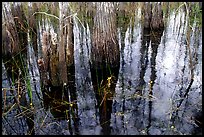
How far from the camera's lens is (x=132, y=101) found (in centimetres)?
390

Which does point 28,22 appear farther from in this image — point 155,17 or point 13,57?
point 155,17

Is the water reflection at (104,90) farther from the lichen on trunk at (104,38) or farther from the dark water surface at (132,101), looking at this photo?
the lichen on trunk at (104,38)

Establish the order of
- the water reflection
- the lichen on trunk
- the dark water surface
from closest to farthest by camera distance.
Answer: the dark water surface < the water reflection < the lichen on trunk

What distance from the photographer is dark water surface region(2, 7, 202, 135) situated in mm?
3359

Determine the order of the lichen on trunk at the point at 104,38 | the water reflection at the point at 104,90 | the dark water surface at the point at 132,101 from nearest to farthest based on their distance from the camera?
the dark water surface at the point at 132,101
the water reflection at the point at 104,90
the lichen on trunk at the point at 104,38

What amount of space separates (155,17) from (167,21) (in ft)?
3.24

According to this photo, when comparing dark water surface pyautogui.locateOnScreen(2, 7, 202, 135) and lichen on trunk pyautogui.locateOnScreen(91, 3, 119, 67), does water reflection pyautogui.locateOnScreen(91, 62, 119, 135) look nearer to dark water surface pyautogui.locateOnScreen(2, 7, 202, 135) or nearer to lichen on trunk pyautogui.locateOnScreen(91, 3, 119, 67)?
dark water surface pyautogui.locateOnScreen(2, 7, 202, 135)

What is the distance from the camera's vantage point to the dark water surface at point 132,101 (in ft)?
11.0

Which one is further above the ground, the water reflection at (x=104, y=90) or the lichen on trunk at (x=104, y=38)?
the lichen on trunk at (x=104, y=38)

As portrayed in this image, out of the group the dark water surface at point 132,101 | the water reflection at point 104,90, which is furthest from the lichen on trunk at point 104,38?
the dark water surface at point 132,101

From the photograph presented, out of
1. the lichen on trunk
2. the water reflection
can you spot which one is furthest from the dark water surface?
the lichen on trunk

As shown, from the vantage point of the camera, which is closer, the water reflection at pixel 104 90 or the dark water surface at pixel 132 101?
the dark water surface at pixel 132 101

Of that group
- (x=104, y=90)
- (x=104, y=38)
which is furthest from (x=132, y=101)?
(x=104, y=38)

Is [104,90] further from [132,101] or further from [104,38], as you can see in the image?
[104,38]
